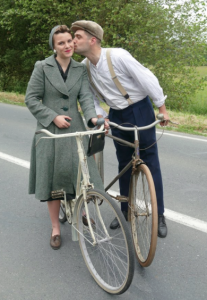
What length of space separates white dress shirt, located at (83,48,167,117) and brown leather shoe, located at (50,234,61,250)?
1287 mm

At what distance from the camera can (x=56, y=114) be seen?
120 inches

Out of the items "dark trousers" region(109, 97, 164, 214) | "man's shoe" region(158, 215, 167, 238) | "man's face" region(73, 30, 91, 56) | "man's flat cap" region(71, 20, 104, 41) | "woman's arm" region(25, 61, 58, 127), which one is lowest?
"man's shoe" region(158, 215, 167, 238)

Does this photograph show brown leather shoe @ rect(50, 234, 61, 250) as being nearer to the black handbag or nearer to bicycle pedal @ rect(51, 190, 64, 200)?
bicycle pedal @ rect(51, 190, 64, 200)

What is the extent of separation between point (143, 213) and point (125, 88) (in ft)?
3.48

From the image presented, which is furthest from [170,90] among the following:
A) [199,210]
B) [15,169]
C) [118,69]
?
[118,69]

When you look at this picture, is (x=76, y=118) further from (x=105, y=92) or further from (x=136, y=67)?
(x=136, y=67)

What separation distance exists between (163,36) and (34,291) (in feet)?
35.6

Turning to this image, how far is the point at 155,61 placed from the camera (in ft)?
41.2

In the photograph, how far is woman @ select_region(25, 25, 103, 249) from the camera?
3045mm

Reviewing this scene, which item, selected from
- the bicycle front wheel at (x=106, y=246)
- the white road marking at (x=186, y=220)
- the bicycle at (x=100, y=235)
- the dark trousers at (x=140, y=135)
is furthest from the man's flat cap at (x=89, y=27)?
the white road marking at (x=186, y=220)

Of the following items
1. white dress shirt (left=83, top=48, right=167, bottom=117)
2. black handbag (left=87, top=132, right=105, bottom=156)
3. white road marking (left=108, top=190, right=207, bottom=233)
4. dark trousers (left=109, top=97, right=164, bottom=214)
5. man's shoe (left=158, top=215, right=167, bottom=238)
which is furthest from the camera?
white road marking (left=108, top=190, right=207, bottom=233)

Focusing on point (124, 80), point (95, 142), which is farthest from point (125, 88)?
point (95, 142)

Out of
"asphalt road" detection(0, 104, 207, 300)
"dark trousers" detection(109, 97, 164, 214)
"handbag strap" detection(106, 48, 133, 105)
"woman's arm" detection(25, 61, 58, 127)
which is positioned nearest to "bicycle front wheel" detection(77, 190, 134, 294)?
"asphalt road" detection(0, 104, 207, 300)

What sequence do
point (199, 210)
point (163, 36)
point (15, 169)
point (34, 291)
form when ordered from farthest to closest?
point (163, 36)
point (15, 169)
point (199, 210)
point (34, 291)
